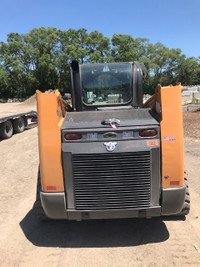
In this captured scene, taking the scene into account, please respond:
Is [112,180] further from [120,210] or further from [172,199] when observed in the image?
[172,199]

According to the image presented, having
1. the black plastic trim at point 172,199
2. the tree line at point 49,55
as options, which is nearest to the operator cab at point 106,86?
the black plastic trim at point 172,199

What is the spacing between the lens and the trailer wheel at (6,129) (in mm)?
12266

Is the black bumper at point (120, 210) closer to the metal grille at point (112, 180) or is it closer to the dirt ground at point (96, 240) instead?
the metal grille at point (112, 180)

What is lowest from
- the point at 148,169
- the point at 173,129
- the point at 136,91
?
the point at 148,169

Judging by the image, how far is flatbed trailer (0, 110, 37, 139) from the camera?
40.3 feet

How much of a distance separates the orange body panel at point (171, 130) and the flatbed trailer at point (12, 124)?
9741 mm

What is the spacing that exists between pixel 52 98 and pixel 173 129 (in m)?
1.48

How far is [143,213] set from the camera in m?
3.54

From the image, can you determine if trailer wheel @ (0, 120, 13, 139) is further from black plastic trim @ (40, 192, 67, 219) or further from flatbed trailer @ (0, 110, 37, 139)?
black plastic trim @ (40, 192, 67, 219)

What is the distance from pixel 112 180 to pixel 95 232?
109 cm

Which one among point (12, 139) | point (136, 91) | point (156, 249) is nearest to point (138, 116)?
point (136, 91)

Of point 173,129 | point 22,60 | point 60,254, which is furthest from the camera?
point 22,60

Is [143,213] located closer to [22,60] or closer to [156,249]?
[156,249]

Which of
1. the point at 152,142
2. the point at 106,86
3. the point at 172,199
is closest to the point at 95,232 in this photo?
the point at 172,199
